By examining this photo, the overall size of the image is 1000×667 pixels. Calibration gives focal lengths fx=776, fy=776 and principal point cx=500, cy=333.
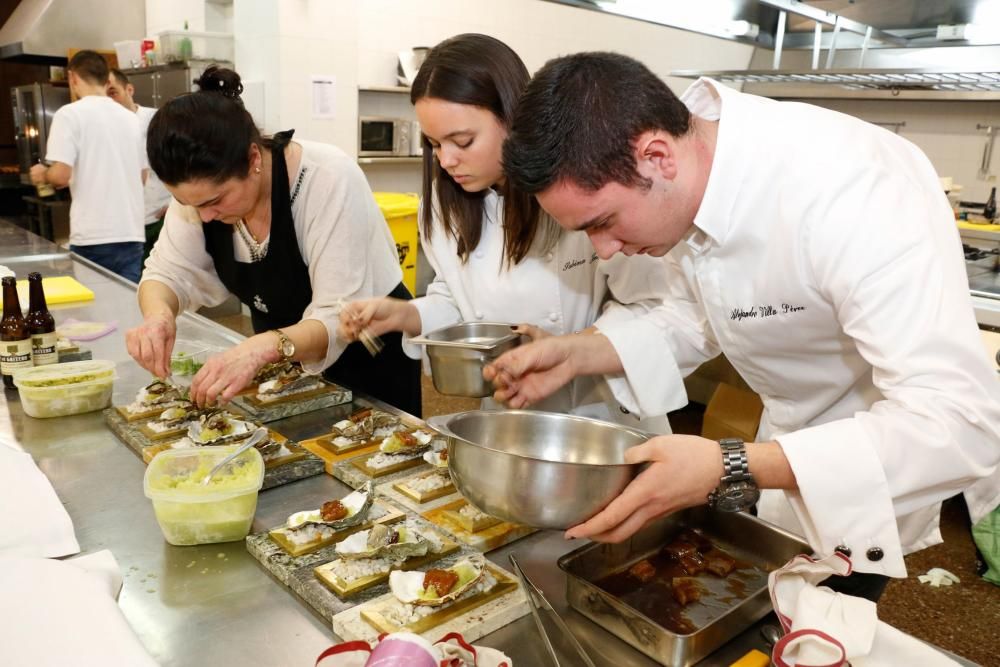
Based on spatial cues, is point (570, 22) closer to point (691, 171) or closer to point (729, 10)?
point (729, 10)

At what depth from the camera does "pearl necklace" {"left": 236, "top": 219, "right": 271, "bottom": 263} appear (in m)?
2.15

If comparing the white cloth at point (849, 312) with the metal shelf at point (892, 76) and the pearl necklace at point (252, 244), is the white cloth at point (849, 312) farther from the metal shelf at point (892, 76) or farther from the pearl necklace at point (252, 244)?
the metal shelf at point (892, 76)

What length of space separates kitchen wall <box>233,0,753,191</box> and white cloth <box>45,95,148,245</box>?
1.09 m

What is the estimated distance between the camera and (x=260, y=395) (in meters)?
1.95

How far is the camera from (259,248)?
215 cm

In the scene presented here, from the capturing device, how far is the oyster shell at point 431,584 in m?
1.12

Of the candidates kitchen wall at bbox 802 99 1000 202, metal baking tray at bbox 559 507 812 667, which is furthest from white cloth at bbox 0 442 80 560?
kitchen wall at bbox 802 99 1000 202

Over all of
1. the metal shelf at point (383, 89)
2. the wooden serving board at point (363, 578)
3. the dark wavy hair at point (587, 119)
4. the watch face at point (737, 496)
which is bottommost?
the wooden serving board at point (363, 578)

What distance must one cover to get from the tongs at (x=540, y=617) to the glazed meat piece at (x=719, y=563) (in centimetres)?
26

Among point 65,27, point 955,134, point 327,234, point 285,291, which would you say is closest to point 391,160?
point 65,27

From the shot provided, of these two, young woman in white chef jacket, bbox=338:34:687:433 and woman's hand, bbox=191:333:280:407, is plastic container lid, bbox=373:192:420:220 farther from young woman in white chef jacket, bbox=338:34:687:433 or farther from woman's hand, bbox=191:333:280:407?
woman's hand, bbox=191:333:280:407

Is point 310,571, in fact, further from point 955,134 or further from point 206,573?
point 955,134

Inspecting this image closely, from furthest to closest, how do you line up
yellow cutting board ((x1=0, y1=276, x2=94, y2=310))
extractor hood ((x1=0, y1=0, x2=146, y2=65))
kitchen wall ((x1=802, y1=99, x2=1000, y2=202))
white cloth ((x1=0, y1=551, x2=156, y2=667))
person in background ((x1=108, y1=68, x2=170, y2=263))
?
1. extractor hood ((x1=0, y1=0, x2=146, y2=65))
2. kitchen wall ((x1=802, y1=99, x2=1000, y2=202))
3. person in background ((x1=108, y1=68, x2=170, y2=263))
4. yellow cutting board ((x1=0, y1=276, x2=94, y2=310))
5. white cloth ((x1=0, y1=551, x2=156, y2=667))

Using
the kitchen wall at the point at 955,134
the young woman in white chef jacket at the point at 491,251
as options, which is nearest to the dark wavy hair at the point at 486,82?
the young woman in white chef jacket at the point at 491,251
